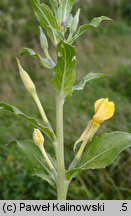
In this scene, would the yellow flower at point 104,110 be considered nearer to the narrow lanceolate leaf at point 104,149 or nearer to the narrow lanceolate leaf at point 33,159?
the narrow lanceolate leaf at point 104,149

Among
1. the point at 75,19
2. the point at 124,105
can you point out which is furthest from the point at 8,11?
the point at 75,19

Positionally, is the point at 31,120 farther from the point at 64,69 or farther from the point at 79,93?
the point at 79,93

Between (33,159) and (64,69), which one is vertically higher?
(64,69)

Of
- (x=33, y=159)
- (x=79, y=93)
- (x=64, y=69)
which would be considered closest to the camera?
(x=64, y=69)

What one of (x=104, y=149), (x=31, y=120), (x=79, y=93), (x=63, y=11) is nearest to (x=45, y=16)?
(x=63, y=11)

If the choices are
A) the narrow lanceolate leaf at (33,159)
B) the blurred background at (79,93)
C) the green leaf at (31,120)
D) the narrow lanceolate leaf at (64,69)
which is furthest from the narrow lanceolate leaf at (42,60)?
the blurred background at (79,93)
